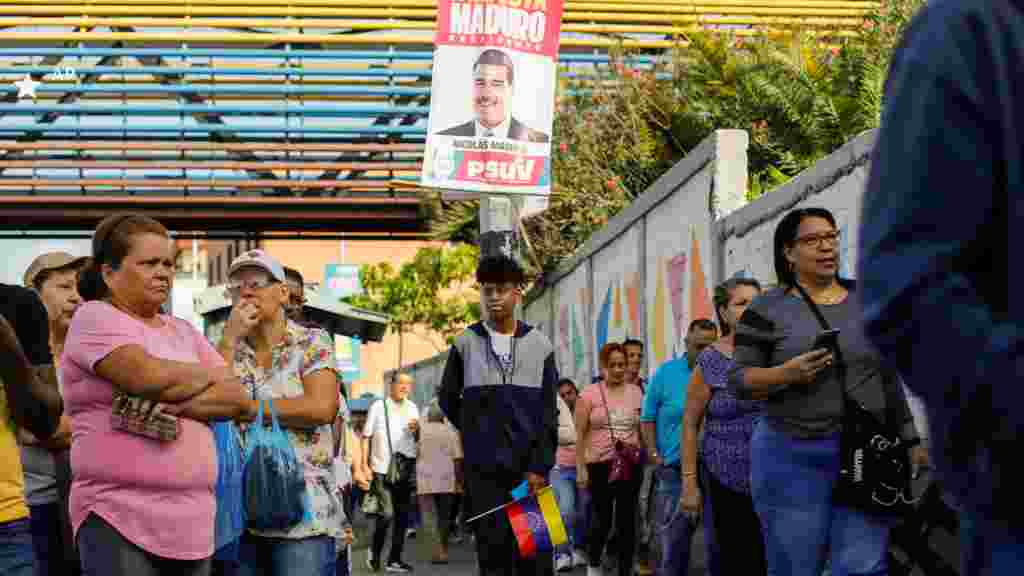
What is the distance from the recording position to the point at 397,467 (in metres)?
17.3

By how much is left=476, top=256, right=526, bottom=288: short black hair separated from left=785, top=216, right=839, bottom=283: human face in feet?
6.32

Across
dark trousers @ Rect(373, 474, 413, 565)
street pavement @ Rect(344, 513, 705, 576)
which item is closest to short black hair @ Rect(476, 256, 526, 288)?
street pavement @ Rect(344, 513, 705, 576)

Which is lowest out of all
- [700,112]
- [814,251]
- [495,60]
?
[814,251]

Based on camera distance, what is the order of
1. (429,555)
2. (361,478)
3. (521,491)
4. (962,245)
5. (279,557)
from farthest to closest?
(429,555) < (361,478) < (521,491) < (279,557) < (962,245)

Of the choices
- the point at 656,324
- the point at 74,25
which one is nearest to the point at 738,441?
the point at 656,324

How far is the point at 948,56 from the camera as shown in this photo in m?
1.89

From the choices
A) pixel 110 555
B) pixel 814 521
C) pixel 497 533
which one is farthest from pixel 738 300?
pixel 110 555

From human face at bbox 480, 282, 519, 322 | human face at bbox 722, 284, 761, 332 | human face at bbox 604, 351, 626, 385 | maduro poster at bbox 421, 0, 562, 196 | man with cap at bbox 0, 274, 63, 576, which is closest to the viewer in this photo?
man with cap at bbox 0, 274, 63, 576

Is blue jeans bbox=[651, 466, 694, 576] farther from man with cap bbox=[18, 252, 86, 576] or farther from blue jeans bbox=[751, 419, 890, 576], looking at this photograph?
man with cap bbox=[18, 252, 86, 576]

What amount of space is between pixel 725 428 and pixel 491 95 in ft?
18.8

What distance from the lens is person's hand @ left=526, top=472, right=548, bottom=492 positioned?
26.0 feet

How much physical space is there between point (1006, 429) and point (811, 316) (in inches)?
183

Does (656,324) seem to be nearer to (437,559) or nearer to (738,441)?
(437,559)

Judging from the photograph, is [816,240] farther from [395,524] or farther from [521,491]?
[395,524]
